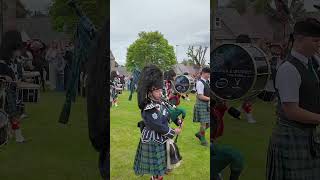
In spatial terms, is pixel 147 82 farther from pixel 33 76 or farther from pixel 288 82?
pixel 288 82

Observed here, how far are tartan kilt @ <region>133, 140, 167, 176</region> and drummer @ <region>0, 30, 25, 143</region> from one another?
107 centimetres

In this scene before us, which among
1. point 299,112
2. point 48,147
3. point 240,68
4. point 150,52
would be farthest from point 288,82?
point 48,147

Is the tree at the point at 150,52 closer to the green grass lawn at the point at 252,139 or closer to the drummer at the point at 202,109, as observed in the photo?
the drummer at the point at 202,109

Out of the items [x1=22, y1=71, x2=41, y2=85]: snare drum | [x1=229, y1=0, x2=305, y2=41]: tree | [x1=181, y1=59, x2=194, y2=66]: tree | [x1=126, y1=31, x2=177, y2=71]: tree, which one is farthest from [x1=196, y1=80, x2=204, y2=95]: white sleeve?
[x1=22, y1=71, x2=41, y2=85]: snare drum

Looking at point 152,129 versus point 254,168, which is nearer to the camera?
point 254,168

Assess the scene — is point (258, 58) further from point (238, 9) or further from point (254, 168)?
point (254, 168)

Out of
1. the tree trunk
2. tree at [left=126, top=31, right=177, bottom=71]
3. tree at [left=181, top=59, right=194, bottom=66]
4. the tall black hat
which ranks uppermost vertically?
the tree trunk

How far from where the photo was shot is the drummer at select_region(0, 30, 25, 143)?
126 inches

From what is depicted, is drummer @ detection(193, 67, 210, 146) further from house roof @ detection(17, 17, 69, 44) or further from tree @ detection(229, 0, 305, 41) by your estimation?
house roof @ detection(17, 17, 69, 44)

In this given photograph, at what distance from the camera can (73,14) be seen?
3252 mm

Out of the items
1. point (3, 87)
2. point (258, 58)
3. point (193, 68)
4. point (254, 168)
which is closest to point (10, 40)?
point (3, 87)

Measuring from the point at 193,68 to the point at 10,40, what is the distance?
5.51 ft

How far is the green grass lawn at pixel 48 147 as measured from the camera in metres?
3.24

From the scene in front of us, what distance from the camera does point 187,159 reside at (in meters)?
4.16
